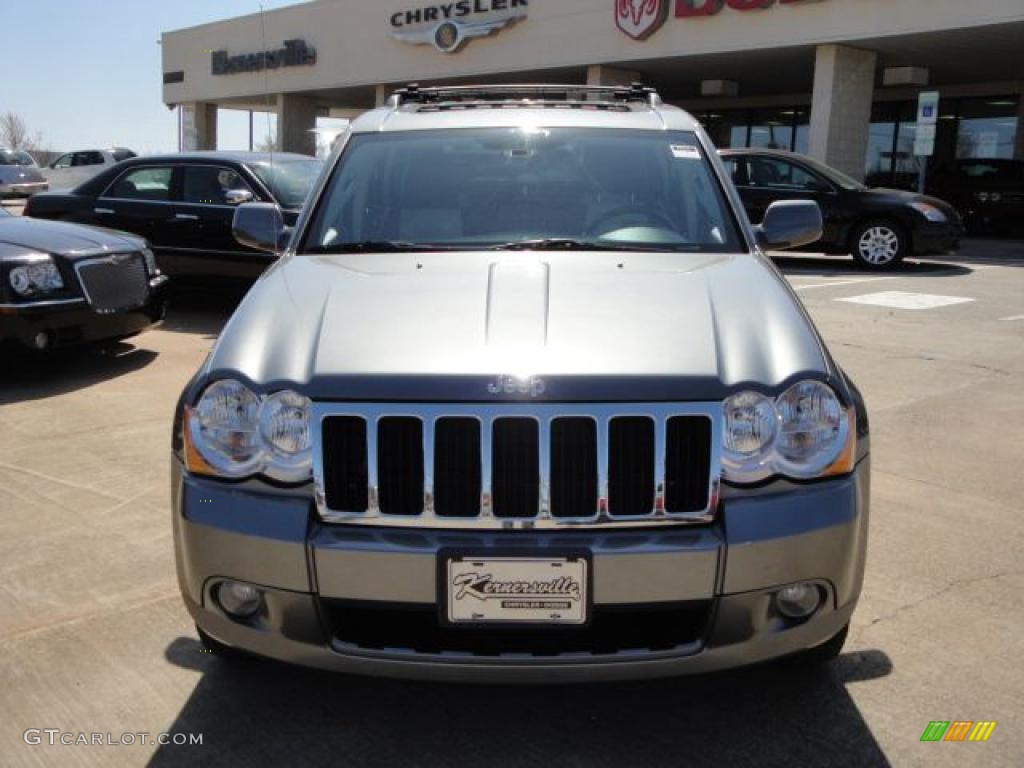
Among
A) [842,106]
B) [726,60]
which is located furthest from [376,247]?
[726,60]

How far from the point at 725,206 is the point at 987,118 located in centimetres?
2453

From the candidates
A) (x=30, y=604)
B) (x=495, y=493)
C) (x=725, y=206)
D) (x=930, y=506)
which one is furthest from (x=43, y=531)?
(x=930, y=506)

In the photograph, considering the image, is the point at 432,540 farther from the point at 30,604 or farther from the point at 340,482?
the point at 30,604

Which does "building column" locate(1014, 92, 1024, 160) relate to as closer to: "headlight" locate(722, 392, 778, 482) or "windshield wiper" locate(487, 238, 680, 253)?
"windshield wiper" locate(487, 238, 680, 253)

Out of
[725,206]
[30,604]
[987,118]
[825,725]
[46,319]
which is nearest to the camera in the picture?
[825,725]

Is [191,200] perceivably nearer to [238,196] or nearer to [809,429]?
[238,196]

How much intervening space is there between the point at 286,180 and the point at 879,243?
8.34 meters

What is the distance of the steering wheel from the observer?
139 inches

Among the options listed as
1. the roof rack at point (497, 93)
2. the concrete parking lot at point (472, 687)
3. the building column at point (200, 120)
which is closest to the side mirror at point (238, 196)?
the concrete parking lot at point (472, 687)

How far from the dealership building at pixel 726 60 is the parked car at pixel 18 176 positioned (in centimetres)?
844

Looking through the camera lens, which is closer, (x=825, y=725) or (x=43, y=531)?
(x=825, y=725)

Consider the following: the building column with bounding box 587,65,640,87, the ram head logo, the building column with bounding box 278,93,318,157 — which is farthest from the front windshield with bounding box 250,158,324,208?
the building column with bounding box 278,93,318,157

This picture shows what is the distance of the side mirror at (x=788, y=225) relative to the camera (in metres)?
3.89

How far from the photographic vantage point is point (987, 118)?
24.6 metres
